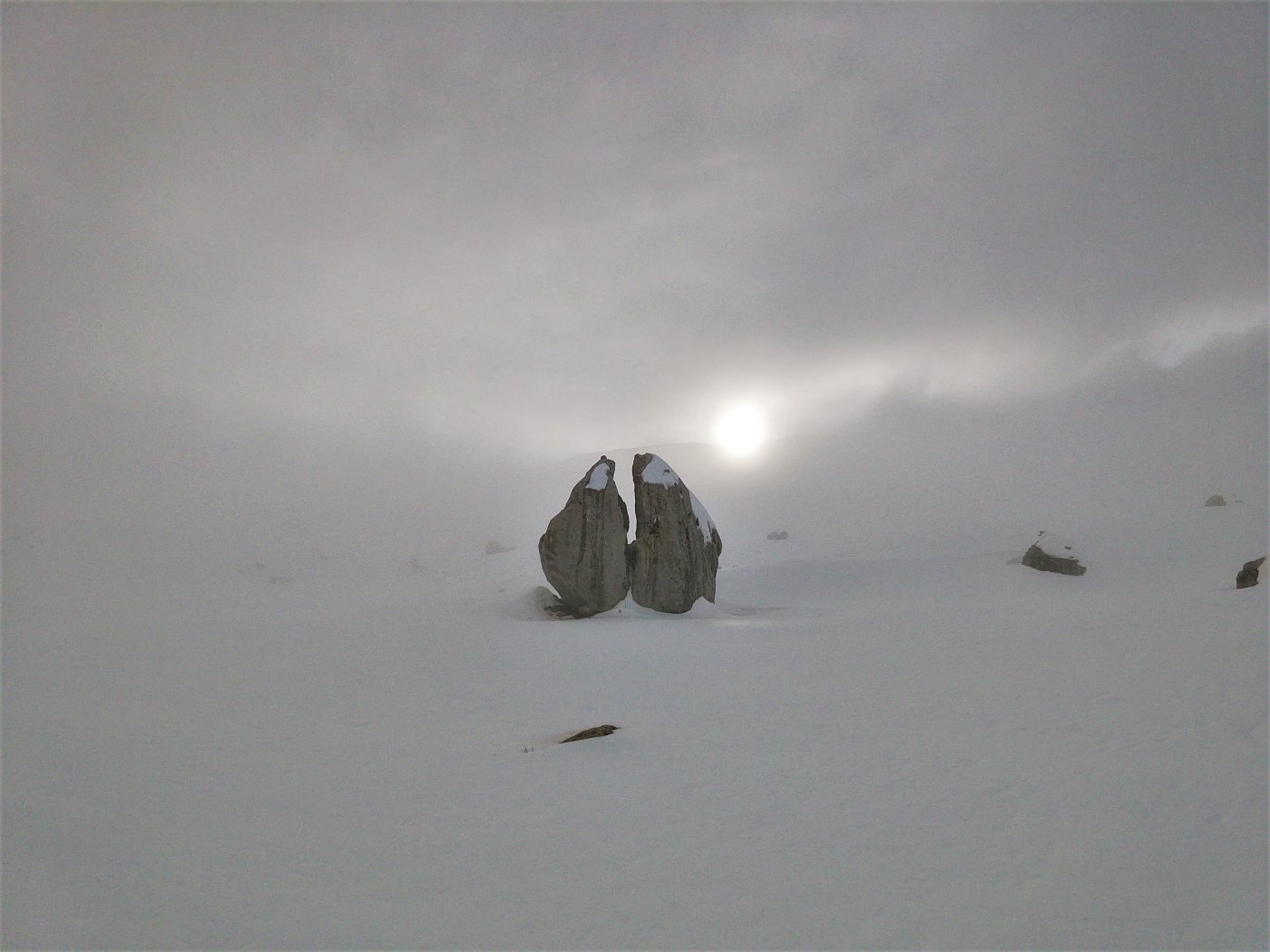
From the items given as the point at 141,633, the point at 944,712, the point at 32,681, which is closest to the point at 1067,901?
the point at 944,712

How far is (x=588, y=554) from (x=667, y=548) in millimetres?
2788

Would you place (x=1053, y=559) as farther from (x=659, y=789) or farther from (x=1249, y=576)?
(x=659, y=789)

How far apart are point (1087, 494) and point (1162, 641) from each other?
58.1 m

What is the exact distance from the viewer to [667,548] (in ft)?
69.6

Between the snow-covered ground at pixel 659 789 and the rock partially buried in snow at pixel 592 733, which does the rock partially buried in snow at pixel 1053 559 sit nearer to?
the snow-covered ground at pixel 659 789

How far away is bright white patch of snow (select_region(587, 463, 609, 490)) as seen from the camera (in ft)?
70.5

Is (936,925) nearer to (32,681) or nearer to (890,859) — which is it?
(890,859)

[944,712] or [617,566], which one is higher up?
[617,566]

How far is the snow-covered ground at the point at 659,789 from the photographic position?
5082 millimetres

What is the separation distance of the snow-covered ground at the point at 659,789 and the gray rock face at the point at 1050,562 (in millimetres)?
10448

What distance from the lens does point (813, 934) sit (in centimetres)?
488

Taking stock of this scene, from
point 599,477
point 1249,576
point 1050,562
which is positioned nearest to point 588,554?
point 599,477

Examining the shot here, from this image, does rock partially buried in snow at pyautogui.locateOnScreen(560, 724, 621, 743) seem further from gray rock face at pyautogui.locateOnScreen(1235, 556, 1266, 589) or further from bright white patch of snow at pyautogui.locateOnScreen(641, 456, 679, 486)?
gray rock face at pyautogui.locateOnScreen(1235, 556, 1266, 589)

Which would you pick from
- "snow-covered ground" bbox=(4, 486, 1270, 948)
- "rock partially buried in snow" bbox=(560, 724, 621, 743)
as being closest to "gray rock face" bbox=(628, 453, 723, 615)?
"snow-covered ground" bbox=(4, 486, 1270, 948)
